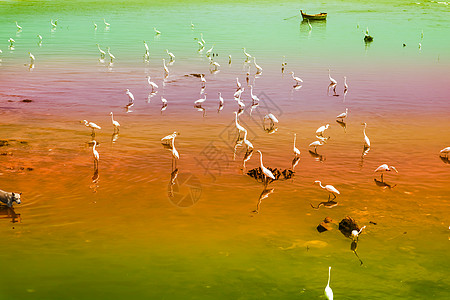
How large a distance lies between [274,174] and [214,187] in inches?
76.7

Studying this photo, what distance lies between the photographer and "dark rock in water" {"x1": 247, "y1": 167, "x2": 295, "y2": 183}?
51.8ft

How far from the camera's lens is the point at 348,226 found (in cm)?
1238

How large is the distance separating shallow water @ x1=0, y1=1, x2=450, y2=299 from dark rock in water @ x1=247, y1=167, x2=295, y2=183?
24cm

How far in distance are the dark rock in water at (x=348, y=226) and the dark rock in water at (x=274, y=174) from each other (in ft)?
11.5

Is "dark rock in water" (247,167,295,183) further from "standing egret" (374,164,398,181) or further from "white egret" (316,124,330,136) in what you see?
"white egret" (316,124,330,136)

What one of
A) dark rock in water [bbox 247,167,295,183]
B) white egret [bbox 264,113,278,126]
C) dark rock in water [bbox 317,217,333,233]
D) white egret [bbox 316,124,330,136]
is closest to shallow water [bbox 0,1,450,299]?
dark rock in water [bbox 317,217,333,233]

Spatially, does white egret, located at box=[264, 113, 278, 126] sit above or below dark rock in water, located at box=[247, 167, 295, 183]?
above

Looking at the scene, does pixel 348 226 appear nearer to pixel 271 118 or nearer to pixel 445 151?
pixel 445 151

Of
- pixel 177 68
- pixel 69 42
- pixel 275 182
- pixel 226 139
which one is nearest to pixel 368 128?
pixel 226 139

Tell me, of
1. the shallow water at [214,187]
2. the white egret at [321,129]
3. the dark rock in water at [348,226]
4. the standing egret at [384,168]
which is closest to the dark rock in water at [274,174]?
the shallow water at [214,187]

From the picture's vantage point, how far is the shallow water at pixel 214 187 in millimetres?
10914

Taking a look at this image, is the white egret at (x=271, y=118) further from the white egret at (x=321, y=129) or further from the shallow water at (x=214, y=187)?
the white egret at (x=321, y=129)

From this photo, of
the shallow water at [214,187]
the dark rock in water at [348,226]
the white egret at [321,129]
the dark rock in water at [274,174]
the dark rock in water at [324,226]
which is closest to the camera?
the shallow water at [214,187]

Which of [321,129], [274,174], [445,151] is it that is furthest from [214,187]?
[445,151]
